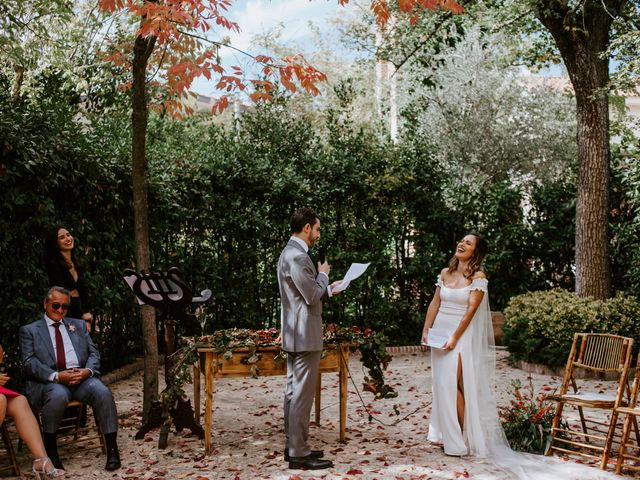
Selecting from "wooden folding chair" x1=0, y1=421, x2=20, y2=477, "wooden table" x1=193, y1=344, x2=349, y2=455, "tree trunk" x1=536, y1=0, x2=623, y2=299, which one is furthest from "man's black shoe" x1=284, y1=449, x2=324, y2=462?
"tree trunk" x1=536, y1=0, x2=623, y2=299

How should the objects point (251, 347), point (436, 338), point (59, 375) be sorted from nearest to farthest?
1. point (59, 375)
2. point (251, 347)
3. point (436, 338)

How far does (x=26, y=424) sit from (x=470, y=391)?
3624mm

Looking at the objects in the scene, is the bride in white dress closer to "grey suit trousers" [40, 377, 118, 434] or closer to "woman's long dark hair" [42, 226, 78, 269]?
"grey suit trousers" [40, 377, 118, 434]

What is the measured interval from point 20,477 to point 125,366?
14.9ft

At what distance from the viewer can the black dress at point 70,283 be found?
6.68 meters

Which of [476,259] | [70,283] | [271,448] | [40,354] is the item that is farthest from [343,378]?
[70,283]

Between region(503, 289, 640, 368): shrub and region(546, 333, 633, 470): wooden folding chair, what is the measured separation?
304 centimetres

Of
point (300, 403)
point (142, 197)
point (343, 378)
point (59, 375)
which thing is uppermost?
point (142, 197)

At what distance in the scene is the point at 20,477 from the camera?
5.18 metres

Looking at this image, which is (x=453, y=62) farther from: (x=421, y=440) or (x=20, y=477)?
(x=20, y=477)

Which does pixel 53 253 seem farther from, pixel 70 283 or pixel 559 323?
pixel 559 323

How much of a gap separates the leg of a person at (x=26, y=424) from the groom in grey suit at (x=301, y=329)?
1936 mm

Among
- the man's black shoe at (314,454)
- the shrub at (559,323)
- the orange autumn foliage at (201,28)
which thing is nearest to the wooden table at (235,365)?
the man's black shoe at (314,454)

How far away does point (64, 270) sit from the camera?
6.73 m
